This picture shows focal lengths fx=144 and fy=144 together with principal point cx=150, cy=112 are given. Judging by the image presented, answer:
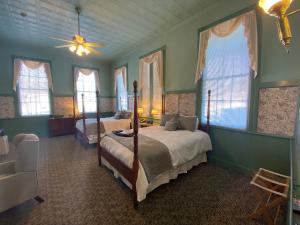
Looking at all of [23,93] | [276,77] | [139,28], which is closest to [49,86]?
[23,93]

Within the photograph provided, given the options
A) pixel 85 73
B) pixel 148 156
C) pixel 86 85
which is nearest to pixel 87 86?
pixel 86 85

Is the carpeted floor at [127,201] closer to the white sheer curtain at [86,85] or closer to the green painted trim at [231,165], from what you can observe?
the green painted trim at [231,165]

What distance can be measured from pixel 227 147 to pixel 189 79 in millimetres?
1834

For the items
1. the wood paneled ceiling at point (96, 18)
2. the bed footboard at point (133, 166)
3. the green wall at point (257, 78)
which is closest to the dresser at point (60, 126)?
the wood paneled ceiling at point (96, 18)

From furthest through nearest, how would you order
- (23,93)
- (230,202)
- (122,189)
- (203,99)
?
(23,93) → (203,99) → (122,189) → (230,202)

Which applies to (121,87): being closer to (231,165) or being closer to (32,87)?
(32,87)

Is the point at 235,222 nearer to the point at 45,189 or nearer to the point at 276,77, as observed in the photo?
the point at 276,77

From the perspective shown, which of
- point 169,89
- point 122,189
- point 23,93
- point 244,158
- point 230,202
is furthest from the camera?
point 23,93

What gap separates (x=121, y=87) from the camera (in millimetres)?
6684

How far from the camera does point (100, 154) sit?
3125 mm

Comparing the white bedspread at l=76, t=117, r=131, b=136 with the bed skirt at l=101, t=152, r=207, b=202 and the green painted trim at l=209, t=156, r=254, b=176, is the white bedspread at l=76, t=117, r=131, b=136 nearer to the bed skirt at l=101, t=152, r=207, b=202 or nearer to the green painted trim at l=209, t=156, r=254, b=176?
the bed skirt at l=101, t=152, r=207, b=202

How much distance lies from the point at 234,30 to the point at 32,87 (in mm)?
6516

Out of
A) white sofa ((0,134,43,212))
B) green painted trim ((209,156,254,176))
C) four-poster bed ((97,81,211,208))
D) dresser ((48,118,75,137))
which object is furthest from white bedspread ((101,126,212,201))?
dresser ((48,118,75,137))

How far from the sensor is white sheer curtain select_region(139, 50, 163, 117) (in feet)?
14.6
